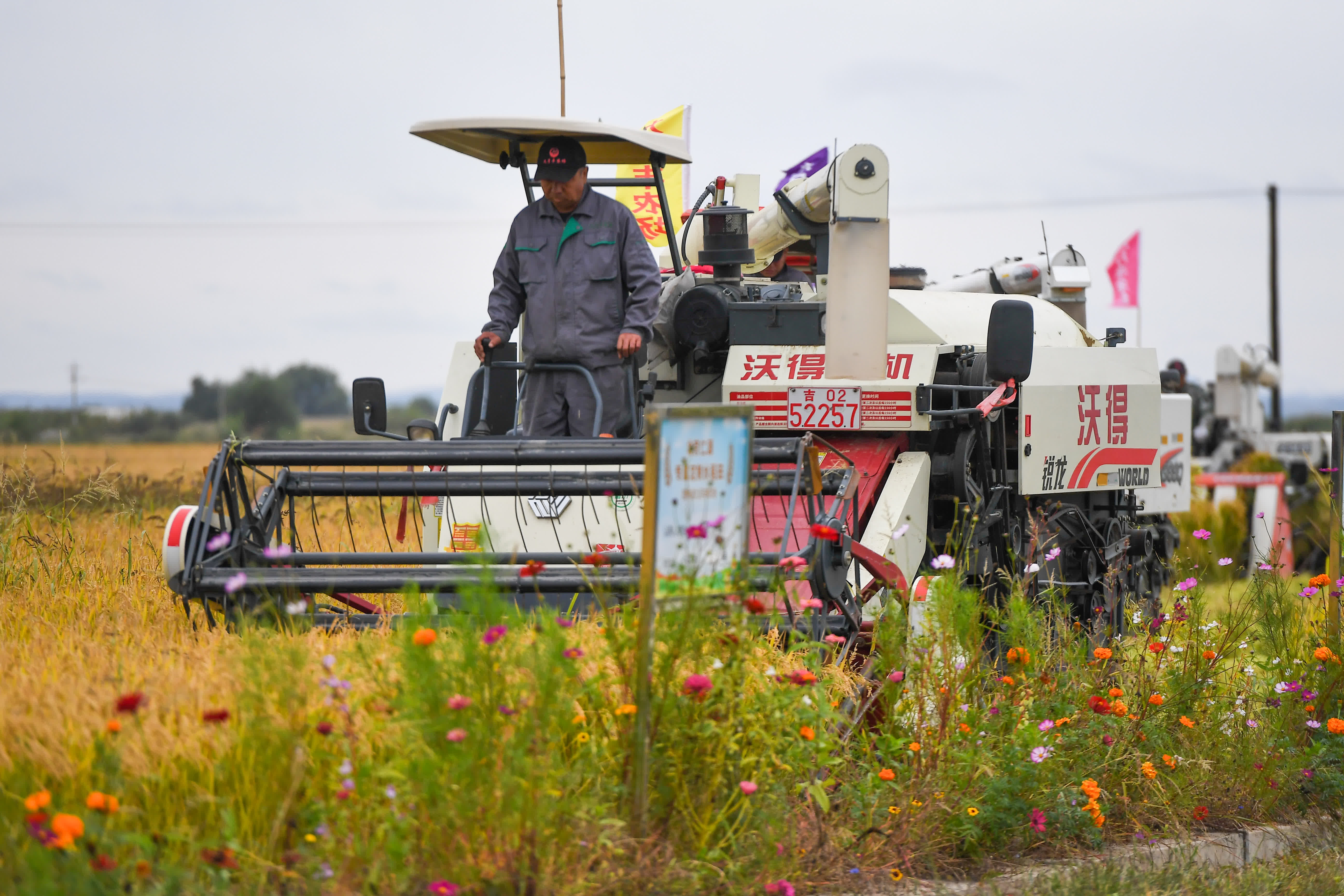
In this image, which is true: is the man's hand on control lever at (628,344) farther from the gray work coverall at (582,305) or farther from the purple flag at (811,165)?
the purple flag at (811,165)

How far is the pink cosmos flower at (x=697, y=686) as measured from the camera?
344 cm

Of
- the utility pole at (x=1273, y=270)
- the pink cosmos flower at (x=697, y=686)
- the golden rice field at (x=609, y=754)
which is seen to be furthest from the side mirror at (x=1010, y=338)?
the utility pole at (x=1273, y=270)

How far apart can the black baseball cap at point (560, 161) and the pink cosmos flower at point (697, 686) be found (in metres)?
3.38

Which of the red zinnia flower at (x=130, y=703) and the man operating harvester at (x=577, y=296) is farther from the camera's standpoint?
the man operating harvester at (x=577, y=296)

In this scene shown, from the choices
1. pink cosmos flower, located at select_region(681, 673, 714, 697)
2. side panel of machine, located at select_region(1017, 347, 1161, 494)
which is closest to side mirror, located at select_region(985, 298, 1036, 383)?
side panel of machine, located at select_region(1017, 347, 1161, 494)

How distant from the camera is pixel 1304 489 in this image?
1916cm

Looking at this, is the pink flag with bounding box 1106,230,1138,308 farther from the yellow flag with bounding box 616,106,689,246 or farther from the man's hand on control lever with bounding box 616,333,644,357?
the man's hand on control lever with bounding box 616,333,644,357

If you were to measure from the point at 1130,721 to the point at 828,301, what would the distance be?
294 cm

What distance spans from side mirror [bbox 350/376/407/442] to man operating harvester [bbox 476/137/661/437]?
→ 0.60m

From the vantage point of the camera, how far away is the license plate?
6840 mm

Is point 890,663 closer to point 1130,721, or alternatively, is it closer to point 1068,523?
point 1130,721

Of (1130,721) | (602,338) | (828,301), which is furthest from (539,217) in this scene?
(1130,721)

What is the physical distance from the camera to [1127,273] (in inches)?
915

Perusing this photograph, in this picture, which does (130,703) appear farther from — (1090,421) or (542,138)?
(1090,421)
